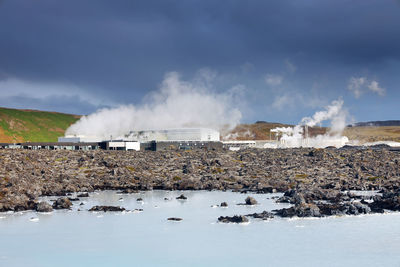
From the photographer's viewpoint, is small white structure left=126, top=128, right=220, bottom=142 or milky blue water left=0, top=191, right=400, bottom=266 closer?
milky blue water left=0, top=191, right=400, bottom=266

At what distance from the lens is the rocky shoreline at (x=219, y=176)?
118 feet

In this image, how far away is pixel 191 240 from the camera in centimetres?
2464

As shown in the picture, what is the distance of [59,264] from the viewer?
20422 millimetres

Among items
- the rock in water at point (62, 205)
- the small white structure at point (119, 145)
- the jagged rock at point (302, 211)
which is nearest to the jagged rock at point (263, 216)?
the jagged rock at point (302, 211)

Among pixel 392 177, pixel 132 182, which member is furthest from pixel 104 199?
pixel 392 177

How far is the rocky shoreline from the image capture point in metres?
36.0

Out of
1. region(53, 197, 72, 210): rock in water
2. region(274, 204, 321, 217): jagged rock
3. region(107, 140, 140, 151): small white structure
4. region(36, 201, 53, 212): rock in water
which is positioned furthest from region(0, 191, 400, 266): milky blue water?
region(107, 140, 140, 151): small white structure

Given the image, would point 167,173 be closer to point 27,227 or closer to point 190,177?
point 190,177

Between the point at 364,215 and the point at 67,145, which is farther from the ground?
the point at 67,145

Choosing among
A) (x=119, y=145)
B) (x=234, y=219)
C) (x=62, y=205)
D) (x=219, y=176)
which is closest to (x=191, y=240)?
(x=234, y=219)

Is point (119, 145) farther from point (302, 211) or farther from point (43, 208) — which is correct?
point (302, 211)

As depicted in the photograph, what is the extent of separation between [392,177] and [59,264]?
49.2 m

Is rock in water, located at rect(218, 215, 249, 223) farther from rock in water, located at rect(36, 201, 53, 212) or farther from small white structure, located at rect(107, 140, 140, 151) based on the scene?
small white structure, located at rect(107, 140, 140, 151)

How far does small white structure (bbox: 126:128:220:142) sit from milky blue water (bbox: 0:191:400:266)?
87.4m
